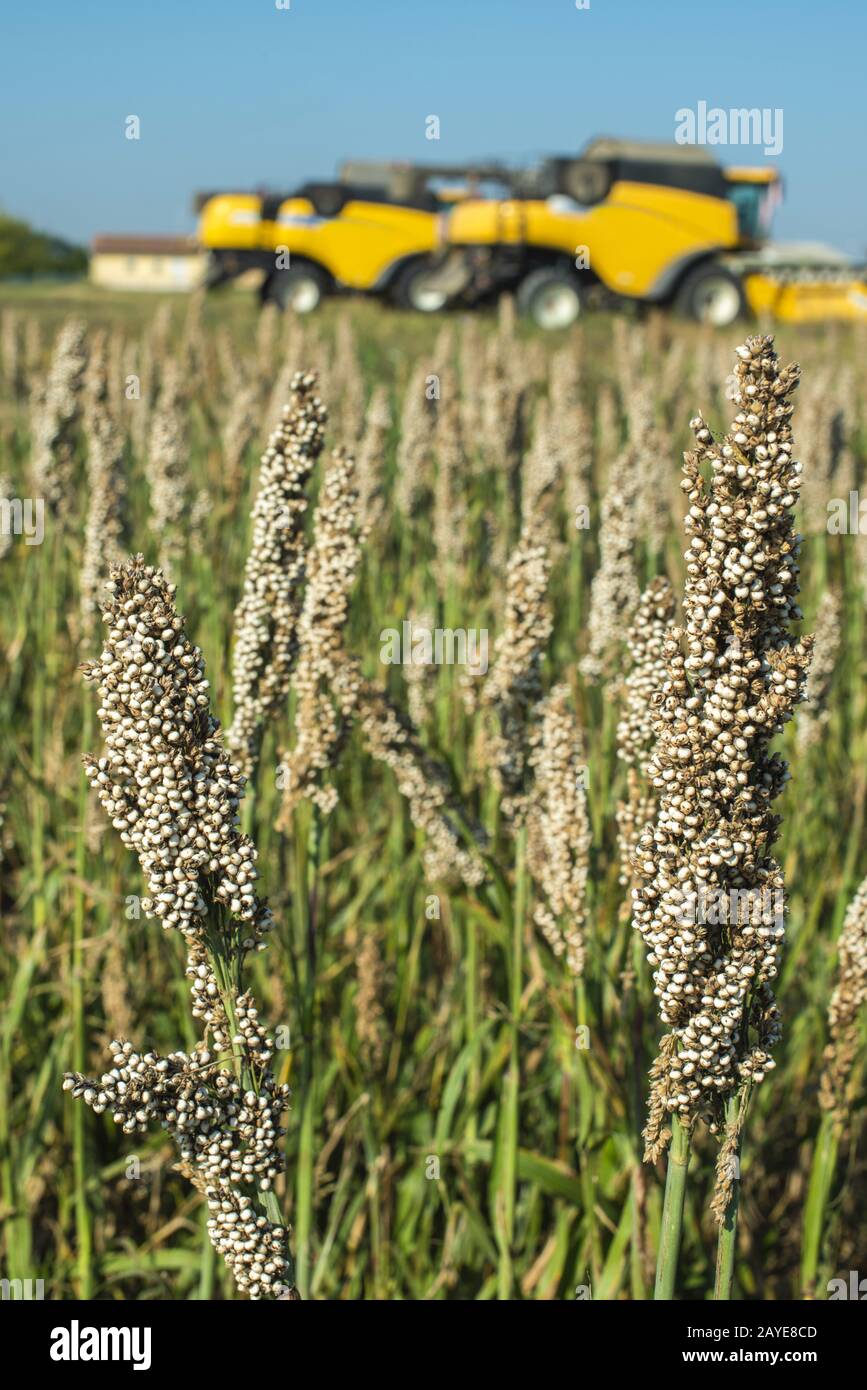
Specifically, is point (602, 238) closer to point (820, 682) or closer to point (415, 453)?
point (415, 453)

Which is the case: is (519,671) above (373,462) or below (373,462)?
below

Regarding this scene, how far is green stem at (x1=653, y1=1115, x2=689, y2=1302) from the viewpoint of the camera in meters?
1.55

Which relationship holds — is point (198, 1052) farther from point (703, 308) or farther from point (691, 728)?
point (703, 308)

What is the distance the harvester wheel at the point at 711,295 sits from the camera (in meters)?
24.5

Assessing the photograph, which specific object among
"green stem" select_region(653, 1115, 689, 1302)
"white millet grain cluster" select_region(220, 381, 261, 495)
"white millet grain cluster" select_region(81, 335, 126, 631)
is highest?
"white millet grain cluster" select_region(220, 381, 261, 495)

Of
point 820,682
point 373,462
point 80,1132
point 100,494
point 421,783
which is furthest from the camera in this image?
point 373,462

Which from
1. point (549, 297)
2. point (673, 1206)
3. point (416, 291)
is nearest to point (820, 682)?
point (673, 1206)

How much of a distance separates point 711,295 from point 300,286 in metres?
7.02

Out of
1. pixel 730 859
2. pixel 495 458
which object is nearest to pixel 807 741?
pixel 495 458

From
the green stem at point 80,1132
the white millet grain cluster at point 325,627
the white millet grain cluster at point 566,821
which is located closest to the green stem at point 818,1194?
the white millet grain cluster at point 566,821

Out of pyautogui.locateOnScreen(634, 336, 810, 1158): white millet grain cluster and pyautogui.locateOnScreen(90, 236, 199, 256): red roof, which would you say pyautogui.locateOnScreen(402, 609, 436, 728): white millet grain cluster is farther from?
pyautogui.locateOnScreen(90, 236, 199, 256): red roof

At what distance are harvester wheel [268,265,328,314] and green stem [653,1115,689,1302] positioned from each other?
76.4 feet

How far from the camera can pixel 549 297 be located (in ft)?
77.9

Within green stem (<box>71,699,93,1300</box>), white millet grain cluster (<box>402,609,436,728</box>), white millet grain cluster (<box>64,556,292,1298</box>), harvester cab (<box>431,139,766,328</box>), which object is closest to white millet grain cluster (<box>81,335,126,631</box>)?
green stem (<box>71,699,93,1300</box>)
